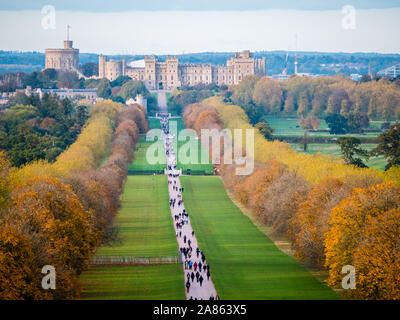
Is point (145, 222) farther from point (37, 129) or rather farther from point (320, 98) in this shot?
point (320, 98)

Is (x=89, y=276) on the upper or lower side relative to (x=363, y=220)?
lower

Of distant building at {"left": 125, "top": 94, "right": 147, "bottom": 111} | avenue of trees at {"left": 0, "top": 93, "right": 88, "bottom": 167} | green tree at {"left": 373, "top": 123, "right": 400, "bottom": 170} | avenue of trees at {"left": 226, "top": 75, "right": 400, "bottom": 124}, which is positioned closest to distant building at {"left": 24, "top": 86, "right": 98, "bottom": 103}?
distant building at {"left": 125, "top": 94, "right": 147, "bottom": 111}

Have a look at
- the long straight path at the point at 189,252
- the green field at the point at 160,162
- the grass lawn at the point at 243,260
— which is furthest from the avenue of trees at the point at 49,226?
the green field at the point at 160,162

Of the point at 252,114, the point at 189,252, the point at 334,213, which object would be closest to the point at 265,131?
the point at 252,114

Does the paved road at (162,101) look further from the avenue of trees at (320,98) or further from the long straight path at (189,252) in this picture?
the long straight path at (189,252)
